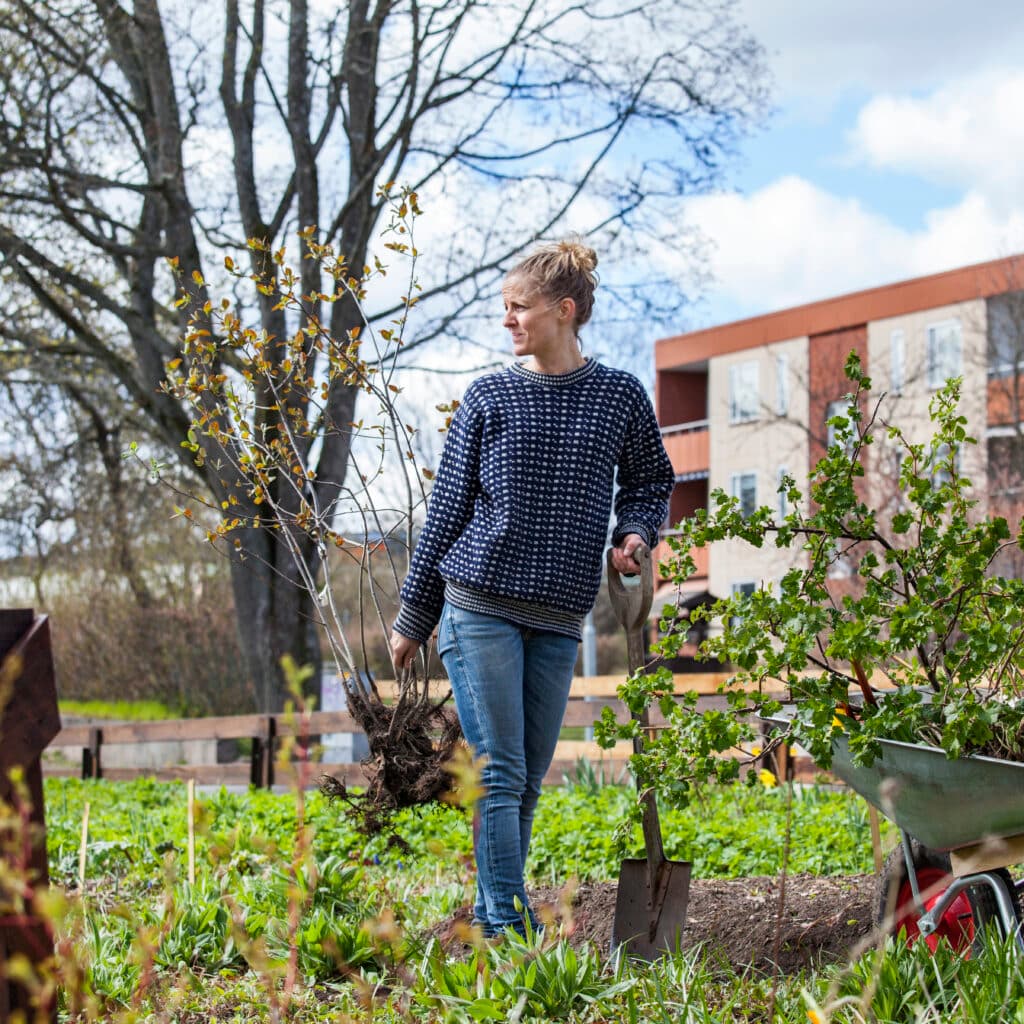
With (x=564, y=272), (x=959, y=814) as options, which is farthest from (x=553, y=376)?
(x=959, y=814)

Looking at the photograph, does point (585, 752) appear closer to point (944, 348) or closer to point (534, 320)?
point (534, 320)

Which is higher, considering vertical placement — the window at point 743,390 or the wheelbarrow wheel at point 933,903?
the window at point 743,390

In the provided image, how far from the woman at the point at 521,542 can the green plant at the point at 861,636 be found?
293 mm

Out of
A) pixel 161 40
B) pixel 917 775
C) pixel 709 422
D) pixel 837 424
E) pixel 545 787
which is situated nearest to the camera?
pixel 917 775

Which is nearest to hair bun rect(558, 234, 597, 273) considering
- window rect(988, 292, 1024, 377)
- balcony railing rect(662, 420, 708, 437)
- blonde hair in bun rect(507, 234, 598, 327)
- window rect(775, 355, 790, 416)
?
blonde hair in bun rect(507, 234, 598, 327)

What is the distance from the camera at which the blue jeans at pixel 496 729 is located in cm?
338

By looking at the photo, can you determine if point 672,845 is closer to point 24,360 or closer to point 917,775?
point 917,775

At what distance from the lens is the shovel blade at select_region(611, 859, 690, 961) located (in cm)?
341

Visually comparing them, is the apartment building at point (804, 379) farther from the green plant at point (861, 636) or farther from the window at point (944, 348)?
the green plant at point (861, 636)

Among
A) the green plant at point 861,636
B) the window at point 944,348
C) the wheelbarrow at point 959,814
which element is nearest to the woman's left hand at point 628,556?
the green plant at point 861,636

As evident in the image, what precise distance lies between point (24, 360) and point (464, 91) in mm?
5330

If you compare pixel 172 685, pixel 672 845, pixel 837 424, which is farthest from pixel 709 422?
pixel 837 424

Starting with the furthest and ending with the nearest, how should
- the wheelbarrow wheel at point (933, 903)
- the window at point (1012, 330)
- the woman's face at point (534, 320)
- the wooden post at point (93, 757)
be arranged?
the window at point (1012, 330) < the wooden post at point (93, 757) < the woman's face at point (534, 320) < the wheelbarrow wheel at point (933, 903)

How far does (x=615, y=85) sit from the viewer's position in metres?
11.5
